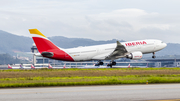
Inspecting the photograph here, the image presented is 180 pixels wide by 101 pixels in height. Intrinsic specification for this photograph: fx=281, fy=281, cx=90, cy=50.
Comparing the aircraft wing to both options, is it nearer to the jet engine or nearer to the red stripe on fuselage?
the jet engine

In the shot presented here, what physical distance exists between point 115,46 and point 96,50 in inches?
158

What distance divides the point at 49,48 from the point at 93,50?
29.0 feet

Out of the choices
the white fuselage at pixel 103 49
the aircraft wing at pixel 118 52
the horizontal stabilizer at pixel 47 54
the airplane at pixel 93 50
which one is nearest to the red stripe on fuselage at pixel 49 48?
the airplane at pixel 93 50

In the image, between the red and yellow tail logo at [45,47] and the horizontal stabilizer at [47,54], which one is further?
the red and yellow tail logo at [45,47]

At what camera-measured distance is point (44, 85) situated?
25.3 m

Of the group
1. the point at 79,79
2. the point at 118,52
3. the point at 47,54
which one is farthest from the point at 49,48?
the point at 79,79

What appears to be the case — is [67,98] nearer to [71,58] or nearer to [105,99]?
[105,99]

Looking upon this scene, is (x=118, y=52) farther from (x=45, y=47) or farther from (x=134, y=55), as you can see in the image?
(x=45, y=47)

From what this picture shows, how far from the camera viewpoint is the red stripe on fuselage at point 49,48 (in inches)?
2035

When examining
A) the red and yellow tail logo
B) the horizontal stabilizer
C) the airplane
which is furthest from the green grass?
the airplane

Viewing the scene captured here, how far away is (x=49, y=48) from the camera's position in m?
52.6

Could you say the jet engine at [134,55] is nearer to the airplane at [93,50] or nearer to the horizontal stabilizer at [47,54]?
the airplane at [93,50]

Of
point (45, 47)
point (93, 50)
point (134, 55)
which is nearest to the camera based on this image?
point (45, 47)

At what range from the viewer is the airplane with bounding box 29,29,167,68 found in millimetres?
51938
